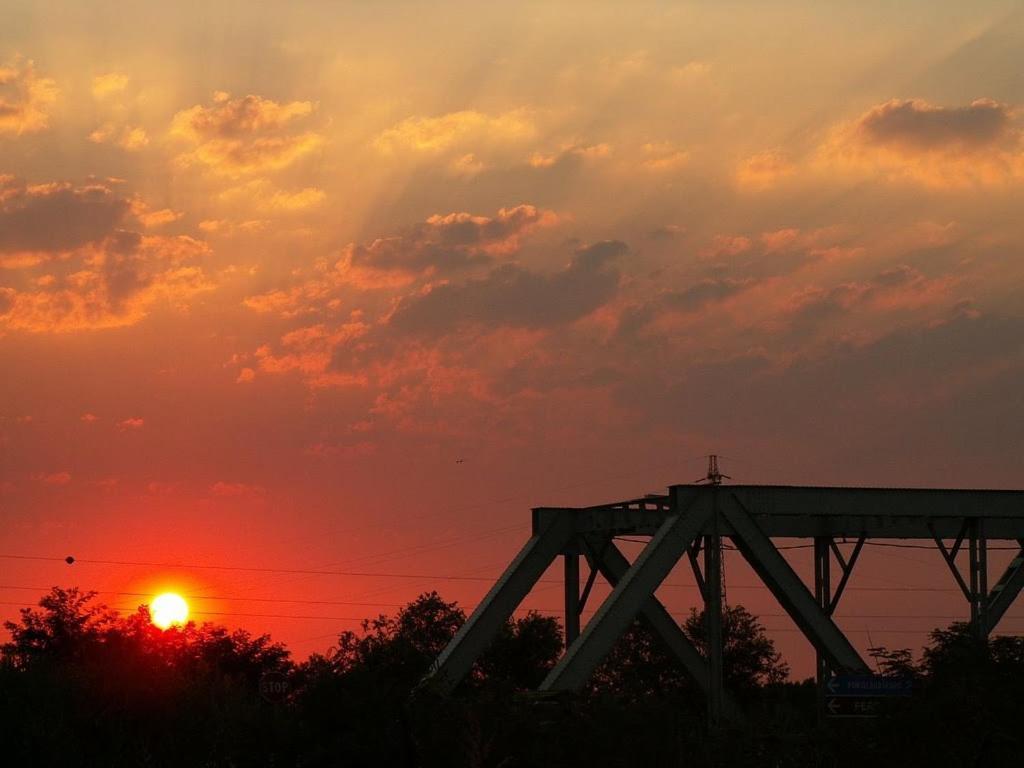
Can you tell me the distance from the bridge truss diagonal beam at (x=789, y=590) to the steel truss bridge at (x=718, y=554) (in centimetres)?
3

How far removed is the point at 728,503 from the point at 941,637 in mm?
10004

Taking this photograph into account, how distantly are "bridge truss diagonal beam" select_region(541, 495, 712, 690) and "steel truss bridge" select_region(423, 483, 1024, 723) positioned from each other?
0.09 feet

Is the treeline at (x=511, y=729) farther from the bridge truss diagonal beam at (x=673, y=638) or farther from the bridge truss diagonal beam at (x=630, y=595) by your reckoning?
the bridge truss diagonal beam at (x=673, y=638)

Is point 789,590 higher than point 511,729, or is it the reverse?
point 789,590

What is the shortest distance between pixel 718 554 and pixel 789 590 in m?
2.28

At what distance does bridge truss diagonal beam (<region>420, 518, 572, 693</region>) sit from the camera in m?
51.6

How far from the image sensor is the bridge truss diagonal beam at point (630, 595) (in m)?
45.7

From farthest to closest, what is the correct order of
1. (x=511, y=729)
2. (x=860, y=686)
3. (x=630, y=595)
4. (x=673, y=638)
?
(x=673, y=638) → (x=630, y=595) → (x=860, y=686) → (x=511, y=729)

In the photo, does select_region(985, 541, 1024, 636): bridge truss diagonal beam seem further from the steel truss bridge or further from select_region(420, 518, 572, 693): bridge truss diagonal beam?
select_region(420, 518, 572, 693): bridge truss diagonal beam

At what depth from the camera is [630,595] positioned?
46.2 metres

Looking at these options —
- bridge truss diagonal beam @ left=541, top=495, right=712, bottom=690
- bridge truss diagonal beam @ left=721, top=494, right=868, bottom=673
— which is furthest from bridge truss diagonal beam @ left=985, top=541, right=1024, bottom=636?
bridge truss diagonal beam @ left=541, top=495, right=712, bottom=690

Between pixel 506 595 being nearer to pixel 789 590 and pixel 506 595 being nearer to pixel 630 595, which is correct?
pixel 630 595

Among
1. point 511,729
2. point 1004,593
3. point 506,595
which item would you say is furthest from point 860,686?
point 511,729

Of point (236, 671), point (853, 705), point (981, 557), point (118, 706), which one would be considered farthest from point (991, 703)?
point (236, 671)
